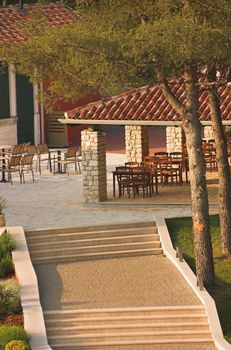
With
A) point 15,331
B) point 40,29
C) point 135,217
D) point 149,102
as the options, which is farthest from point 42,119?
point 15,331

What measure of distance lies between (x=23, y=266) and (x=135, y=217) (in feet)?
15.7

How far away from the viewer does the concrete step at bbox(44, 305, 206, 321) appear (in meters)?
28.1

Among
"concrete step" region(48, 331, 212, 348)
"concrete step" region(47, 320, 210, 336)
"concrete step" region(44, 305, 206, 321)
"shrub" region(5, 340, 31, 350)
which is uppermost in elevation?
"concrete step" region(44, 305, 206, 321)

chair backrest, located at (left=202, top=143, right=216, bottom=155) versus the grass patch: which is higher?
chair backrest, located at (left=202, top=143, right=216, bottom=155)

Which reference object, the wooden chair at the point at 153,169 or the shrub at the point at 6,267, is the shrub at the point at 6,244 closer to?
the shrub at the point at 6,267

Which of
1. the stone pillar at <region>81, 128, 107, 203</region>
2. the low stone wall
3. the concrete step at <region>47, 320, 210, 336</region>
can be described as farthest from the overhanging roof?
the low stone wall

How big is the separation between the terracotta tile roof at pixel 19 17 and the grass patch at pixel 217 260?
16663mm

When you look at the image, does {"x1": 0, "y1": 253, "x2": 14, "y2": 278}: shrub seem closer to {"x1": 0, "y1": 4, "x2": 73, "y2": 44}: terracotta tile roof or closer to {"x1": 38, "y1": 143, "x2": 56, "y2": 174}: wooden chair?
{"x1": 38, "y1": 143, "x2": 56, "y2": 174}: wooden chair

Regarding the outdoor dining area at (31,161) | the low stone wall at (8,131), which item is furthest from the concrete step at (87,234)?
the low stone wall at (8,131)

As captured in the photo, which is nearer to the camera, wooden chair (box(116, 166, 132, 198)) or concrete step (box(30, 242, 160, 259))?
concrete step (box(30, 242, 160, 259))

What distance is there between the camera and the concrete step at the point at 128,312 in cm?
2811

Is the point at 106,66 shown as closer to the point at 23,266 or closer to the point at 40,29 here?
the point at 40,29

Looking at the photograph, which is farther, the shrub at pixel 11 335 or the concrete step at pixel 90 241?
the concrete step at pixel 90 241

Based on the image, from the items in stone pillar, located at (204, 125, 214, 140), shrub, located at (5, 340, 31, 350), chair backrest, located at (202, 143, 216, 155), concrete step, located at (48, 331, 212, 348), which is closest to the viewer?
shrub, located at (5, 340, 31, 350)
